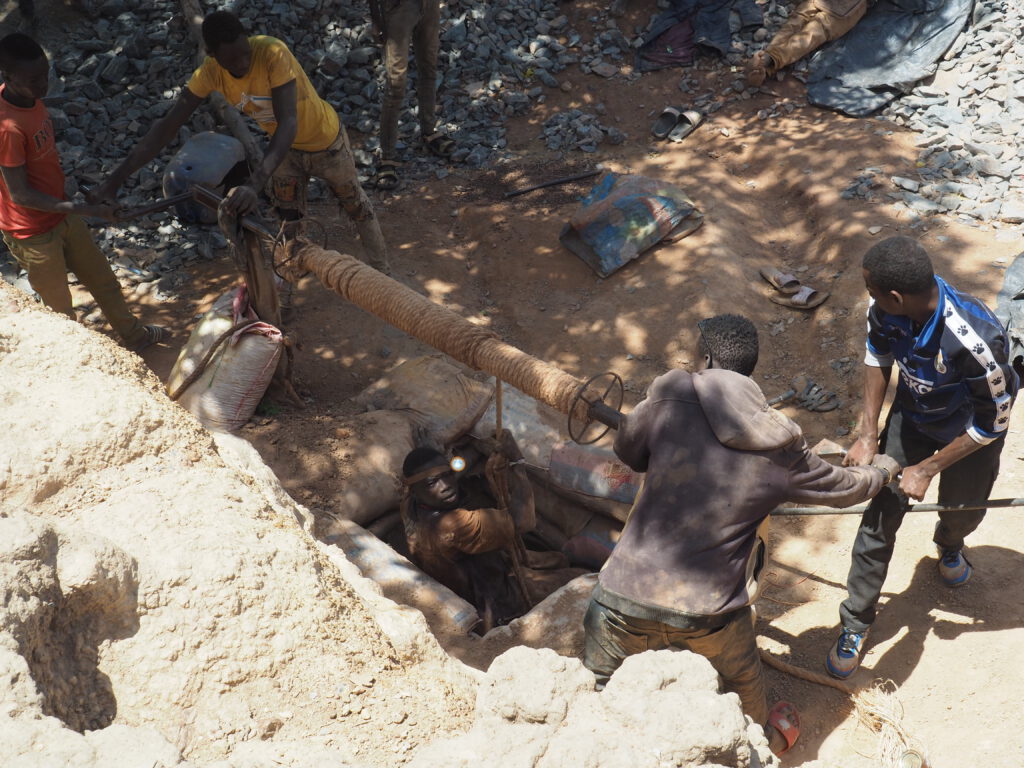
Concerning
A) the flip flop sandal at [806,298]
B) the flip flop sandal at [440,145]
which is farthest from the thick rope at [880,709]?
the flip flop sandal at [440,145]

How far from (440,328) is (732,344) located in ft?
4.50

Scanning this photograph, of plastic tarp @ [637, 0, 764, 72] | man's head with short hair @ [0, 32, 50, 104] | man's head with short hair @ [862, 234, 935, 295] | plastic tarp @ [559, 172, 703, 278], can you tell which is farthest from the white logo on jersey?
plastic tarp @ [637, 0, 764, 72]

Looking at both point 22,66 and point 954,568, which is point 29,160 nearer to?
point 22,66

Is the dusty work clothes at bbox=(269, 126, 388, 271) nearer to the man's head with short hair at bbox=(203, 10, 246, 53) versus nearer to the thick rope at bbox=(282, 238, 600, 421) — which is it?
A: the man's head with short hair at bbox=(203, 10, 246, 53)

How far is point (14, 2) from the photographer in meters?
8.02

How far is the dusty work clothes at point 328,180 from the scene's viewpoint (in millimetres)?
5570

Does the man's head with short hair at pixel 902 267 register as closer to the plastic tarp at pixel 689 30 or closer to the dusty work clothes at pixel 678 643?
the dusty work clothes at pixel 678 643

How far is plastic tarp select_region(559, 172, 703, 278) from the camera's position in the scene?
6492 mm

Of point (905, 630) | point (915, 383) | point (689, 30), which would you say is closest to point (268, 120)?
point (915, 383)

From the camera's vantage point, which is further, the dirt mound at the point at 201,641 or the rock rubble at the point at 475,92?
the rock rubble at the point at 475,92

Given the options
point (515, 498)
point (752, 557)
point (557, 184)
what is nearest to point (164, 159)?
point (557, 184)

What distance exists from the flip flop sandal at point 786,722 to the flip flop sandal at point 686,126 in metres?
5.63

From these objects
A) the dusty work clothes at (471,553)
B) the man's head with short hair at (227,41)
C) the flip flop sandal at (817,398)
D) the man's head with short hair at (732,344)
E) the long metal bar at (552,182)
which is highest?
the man's head with short hair at (227,41)

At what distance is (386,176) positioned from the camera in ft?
25.1
